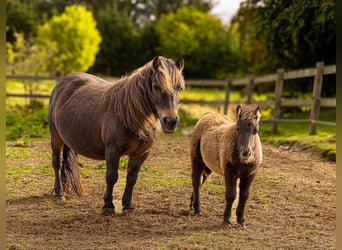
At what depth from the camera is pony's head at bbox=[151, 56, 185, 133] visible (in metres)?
4.38

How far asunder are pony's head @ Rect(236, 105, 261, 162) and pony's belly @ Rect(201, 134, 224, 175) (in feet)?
1.67

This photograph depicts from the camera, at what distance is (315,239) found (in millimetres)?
4434

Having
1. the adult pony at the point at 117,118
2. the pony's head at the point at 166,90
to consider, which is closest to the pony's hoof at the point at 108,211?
the adult pony at the point at 117,118

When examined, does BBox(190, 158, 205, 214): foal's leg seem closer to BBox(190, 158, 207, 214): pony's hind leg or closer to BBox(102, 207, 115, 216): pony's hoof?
BBox(190, 158, 207, 214): pony's hind leg

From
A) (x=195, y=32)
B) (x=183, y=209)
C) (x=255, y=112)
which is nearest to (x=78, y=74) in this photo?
(x=183, y=209)

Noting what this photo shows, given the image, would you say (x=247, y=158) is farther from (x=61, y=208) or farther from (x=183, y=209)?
(x=61, y=208)

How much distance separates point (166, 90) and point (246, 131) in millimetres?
829

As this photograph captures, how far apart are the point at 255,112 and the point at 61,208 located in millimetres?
2442

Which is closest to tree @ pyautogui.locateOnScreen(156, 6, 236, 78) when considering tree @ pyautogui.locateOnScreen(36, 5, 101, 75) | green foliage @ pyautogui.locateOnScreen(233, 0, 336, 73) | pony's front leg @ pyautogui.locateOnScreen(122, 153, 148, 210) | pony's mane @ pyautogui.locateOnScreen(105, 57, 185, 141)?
tree @ pyautogui.locateOnScreen(36, 5, 101, 75)


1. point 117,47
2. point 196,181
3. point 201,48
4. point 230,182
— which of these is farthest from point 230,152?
point 117,47

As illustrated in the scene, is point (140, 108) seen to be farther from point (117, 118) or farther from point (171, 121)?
point (171, 121)

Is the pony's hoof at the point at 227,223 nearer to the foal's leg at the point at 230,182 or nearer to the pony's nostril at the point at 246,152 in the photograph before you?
the foal's leg at the point at 230,182

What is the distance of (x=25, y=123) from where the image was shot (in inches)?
526

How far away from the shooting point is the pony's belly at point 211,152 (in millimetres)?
4945
